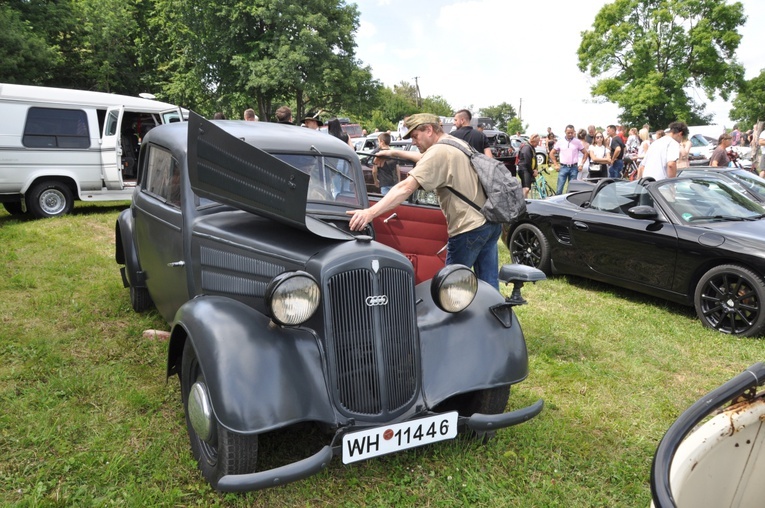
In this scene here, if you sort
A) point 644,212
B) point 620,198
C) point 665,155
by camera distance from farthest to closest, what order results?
point 665,155 → point 620,198 → point 644,212

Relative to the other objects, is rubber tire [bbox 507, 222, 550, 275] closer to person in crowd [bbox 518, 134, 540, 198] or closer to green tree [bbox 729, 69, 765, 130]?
person in crowd [bbox 518, 134, 540, 198]

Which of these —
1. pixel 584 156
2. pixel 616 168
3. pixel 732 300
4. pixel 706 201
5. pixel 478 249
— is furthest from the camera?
pixel 616 168

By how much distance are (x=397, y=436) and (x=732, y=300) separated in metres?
3.99

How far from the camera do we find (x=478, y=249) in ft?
13.9

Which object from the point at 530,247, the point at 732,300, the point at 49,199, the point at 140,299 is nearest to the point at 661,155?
the point at 530,247

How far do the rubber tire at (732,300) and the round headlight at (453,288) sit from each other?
323cm

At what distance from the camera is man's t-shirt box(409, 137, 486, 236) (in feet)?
12.8

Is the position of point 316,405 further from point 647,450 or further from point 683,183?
point 683,183

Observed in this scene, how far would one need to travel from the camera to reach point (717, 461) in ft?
5.88

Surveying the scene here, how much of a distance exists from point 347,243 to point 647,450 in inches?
87.0

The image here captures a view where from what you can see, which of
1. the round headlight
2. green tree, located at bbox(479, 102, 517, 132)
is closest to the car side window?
the round headlight

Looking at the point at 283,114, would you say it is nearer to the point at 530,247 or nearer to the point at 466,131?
the point at 466,131

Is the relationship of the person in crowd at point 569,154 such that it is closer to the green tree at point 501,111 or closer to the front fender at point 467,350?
the front fender at point 467,350

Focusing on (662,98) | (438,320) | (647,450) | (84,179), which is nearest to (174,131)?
(438,320)
